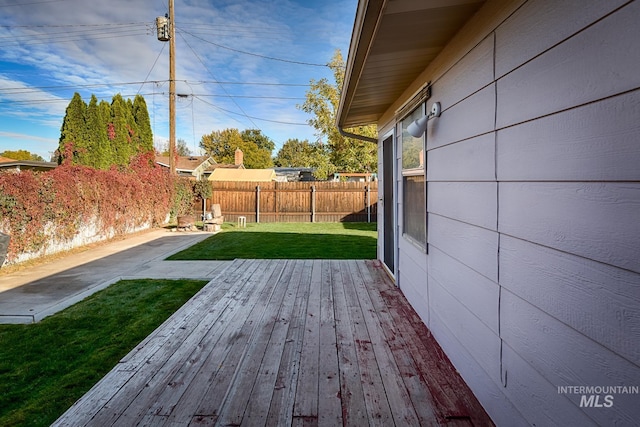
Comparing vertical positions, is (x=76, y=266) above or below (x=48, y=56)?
below

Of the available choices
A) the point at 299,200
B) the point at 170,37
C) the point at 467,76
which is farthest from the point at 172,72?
the point at 467,76

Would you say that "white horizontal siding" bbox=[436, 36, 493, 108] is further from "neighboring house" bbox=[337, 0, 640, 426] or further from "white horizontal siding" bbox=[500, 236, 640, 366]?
"white horizontal siding" bbox=[500, 236, 640, 366]

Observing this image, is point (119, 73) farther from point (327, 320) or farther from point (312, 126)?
point (327, 320)

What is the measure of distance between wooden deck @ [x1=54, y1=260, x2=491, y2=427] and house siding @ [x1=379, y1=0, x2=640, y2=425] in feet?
1.05

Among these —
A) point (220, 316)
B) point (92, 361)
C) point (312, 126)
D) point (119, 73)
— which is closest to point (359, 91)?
point (220, 316)

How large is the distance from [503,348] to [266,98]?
1882 centimetres

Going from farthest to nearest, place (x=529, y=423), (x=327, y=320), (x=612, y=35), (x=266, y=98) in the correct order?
(x=266, y=98) → (x=327, y=320) → (x=529, y=423) → (x=612, y=35)

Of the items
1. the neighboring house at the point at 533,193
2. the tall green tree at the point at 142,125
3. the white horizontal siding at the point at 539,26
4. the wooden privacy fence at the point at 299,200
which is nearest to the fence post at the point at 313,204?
the wooden privacy fence at the point at 299,200

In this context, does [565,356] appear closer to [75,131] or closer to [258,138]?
[75,131]

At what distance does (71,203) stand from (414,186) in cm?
694

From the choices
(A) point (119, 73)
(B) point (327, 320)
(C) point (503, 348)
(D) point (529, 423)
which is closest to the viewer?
(D) point (529, 423)

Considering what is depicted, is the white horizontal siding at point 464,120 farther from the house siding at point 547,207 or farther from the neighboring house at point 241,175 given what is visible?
the neighboring house at point 241,175

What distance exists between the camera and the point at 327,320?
2717mm

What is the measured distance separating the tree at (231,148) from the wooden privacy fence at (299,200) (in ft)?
76.2
